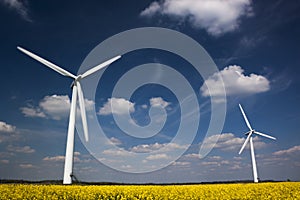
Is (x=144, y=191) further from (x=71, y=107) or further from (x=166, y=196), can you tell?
(x=71, y=107)

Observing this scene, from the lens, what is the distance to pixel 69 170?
39.1m

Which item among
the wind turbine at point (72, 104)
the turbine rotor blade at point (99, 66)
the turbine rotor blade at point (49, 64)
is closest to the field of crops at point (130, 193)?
the wind turbine at point (72, 104)

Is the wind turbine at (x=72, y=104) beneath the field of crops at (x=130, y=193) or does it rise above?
above

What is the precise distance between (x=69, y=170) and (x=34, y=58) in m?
16.2

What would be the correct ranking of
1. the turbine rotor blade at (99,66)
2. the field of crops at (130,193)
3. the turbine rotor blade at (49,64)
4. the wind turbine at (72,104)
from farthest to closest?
the turbine rotor blade at (99,66) → the turbine rotor blade at (49,64) → the wind turbine at (72,104) → the field of crops at (130,193)

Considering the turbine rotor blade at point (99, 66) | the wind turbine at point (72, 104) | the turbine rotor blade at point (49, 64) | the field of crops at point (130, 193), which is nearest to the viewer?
the field of crops at point (130, 193)

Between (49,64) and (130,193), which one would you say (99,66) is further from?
(130,193)

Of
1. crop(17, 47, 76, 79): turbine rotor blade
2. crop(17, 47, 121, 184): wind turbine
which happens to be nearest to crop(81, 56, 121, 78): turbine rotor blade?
crop(17, 47, 121, 184): wind turbine

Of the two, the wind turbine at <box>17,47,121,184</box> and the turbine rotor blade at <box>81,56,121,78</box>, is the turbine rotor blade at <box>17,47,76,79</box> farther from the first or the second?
the turbine rotor blade at <box>81,56,121,78</box>

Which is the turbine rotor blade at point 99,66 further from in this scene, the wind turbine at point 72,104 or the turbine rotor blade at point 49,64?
the turbine rotor blade at point 49,64

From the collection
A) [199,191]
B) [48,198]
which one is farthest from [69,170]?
[199,191]

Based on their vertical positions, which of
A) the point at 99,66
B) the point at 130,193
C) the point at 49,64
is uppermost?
the point at 99,66

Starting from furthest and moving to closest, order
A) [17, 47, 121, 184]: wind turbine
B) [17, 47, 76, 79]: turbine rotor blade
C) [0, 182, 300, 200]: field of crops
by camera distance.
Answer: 1. [17, 47, 76, 79]: turbine rotor blade
2. [17, 47, 121, 184]: wind turbine
3. [0, 182, 300, 200]: field of crops

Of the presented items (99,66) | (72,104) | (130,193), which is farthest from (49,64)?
(130,193)
